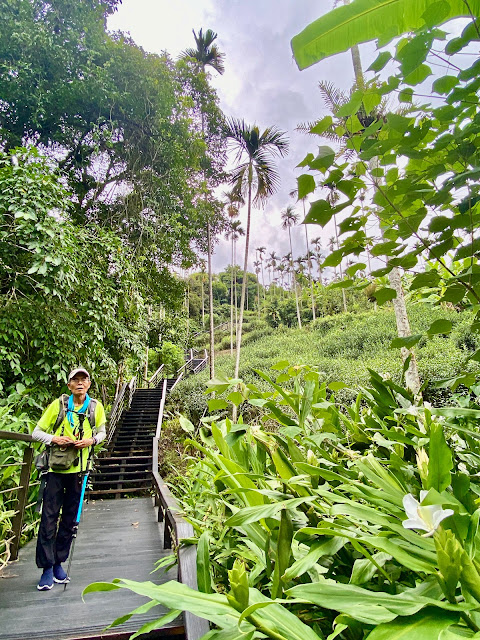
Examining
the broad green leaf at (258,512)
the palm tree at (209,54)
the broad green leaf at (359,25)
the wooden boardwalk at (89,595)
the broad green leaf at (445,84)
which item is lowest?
the wooden boardwalk at (89,595)

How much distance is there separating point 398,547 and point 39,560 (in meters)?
2.61

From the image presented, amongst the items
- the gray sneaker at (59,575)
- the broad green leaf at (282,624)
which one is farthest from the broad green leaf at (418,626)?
the gray sneaker at (59,575)

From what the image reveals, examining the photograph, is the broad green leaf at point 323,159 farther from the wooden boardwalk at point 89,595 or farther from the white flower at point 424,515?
the wooden boardwalk at point 89,595

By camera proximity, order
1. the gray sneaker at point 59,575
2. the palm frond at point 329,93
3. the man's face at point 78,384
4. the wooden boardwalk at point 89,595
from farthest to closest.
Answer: the palm frond at point 329,93, the man's face at point 78,384, the gray sneaker at point 59,575, the wooden boardwalk at point 89,595

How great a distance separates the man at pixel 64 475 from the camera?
2195 mm

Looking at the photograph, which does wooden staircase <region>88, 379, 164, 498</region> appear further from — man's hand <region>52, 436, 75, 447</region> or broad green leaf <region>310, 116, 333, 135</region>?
broad green leaf <region>310, 116, 333, 135</region>

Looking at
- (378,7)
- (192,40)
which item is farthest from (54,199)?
(192,40)

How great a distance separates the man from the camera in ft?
7.20

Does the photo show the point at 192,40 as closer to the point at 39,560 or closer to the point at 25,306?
the point at 25,306

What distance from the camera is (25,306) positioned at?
4117 millimetres

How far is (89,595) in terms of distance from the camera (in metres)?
2.04

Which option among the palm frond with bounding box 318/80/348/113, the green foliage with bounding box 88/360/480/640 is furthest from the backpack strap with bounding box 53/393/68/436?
the palm frond with bounding box 318/80/348/113

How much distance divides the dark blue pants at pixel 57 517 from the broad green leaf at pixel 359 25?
110 inches

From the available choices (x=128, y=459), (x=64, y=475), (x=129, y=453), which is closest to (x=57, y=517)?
(x=64, y=475)
